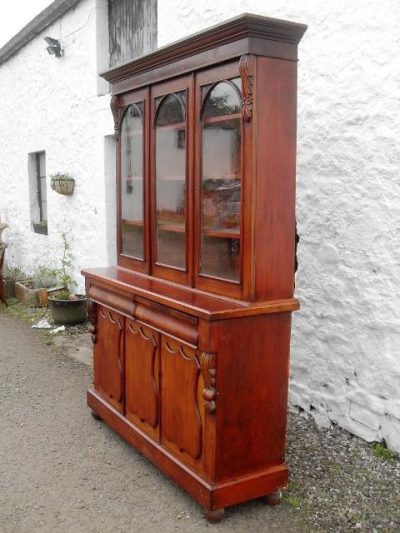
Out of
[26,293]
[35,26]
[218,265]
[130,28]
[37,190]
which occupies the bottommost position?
[26,293]

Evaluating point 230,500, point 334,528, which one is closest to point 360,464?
point 334,528

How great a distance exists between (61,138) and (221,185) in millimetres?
5170

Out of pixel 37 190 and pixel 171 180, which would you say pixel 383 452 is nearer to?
pixel 171 180

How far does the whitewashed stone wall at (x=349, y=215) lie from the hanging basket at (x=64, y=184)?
3868 mm

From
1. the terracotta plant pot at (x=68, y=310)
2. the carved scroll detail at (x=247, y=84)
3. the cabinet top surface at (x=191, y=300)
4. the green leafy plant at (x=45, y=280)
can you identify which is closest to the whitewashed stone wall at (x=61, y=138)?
the green leafy plant at (x=45, y=280)

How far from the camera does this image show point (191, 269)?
3.34 m

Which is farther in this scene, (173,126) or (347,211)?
(347,211)

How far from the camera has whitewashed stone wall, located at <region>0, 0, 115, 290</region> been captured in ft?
22.3

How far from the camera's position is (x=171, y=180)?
3564 mm

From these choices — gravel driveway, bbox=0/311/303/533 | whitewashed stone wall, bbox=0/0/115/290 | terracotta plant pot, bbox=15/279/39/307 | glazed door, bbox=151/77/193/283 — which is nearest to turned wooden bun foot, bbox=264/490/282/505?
gravel driveway, bbox=0/311/303/533

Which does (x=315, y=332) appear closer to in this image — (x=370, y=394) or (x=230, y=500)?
(x=370, y=394)

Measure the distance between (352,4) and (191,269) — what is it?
1916 millimetres

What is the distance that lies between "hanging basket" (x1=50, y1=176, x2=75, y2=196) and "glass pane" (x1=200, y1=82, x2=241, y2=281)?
4.46m

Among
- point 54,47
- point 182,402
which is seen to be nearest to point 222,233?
point 182,402
